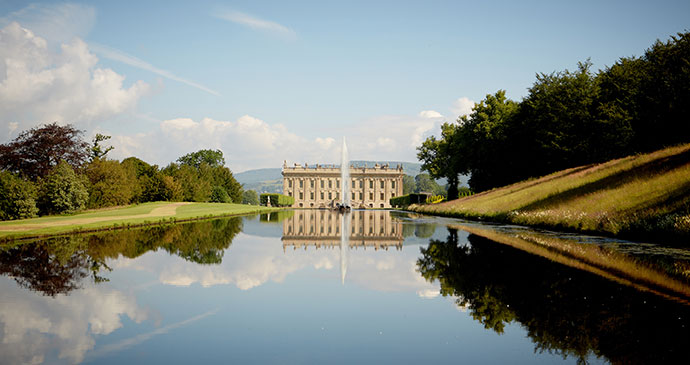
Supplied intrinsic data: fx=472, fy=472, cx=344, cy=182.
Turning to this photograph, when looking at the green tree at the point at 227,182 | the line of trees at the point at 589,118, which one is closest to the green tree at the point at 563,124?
the line of trees at the point at 589,118

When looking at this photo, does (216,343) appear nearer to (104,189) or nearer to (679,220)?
(679,220)

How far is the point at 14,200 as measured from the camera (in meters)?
28.8

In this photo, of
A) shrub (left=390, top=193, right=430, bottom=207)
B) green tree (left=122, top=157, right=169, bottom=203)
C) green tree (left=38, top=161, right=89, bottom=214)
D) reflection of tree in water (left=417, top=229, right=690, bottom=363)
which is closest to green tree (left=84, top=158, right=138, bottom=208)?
green tree (left=38, top=161, right=89, bottom=214)

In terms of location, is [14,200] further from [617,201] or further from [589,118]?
[589,118]

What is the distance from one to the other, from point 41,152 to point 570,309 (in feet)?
137

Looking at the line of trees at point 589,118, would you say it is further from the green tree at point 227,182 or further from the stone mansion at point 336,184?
the stone mansion at point 336,184

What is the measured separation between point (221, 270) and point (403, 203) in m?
76.8

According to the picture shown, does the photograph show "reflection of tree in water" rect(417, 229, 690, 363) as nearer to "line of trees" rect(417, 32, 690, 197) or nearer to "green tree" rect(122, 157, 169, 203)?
"line of trees" rect(417, 32, 690, 197)

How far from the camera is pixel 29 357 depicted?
4.79 metres

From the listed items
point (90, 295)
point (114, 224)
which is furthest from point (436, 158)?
point (90, 295)

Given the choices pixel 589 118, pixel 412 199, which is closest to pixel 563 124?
pixel 589 118

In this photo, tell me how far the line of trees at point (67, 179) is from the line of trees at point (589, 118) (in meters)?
36.9

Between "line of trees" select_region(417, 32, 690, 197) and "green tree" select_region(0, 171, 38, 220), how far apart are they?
4140cm

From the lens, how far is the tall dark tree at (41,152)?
36.5 meters
